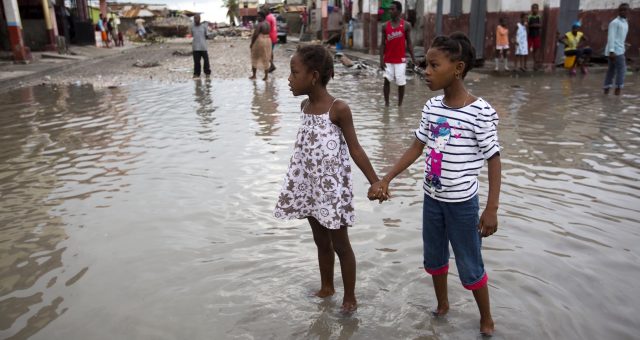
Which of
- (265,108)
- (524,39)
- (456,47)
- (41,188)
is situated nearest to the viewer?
(456,47)

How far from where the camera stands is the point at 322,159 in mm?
2850

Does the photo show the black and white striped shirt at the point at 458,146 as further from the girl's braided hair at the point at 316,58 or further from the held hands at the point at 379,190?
the girl's braided hair at the point at 316,58

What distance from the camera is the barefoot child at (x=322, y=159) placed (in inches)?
112

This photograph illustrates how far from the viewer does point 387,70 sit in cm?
957

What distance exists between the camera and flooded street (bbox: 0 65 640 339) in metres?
2.99

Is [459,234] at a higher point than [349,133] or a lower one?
lower

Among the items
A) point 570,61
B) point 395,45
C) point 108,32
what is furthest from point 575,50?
point 108,32

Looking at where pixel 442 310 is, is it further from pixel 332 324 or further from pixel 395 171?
pixel 395 171

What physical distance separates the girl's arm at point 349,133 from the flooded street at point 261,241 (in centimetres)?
86

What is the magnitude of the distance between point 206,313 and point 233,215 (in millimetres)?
1606

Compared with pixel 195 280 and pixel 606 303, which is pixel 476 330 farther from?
pixel 195 280

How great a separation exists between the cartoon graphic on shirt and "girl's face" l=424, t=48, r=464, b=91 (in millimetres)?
184

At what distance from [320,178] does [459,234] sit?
2.57 feet

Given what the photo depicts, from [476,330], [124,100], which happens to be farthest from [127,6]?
[476,330]
